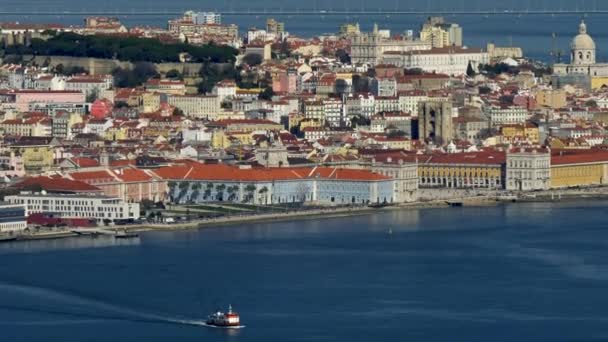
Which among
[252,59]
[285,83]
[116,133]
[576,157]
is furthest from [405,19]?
[576,157]

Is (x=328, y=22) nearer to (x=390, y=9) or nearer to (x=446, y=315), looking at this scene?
(x=390, y=9)

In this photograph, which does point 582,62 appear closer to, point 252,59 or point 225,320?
point 252,59

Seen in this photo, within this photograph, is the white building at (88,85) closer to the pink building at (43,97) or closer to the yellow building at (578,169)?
the pink building at (43,97)

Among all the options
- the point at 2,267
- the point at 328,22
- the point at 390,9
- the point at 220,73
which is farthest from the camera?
the point at 390,9

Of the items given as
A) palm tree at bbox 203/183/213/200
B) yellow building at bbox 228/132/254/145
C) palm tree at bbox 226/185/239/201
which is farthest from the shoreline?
yellow building at bbox 228/132/254/145

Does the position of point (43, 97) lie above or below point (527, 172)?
above

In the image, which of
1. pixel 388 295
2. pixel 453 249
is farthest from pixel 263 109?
pixel 388 295
